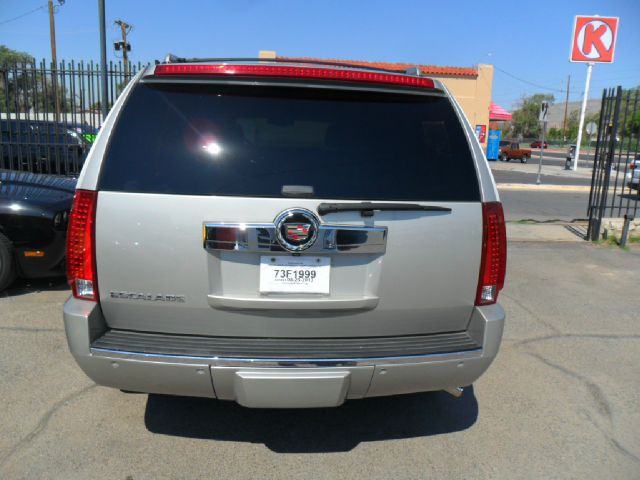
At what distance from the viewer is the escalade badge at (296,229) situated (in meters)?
2.31

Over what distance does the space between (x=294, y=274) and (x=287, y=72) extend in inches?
37.6

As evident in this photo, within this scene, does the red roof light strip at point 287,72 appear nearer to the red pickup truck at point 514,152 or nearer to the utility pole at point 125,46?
the utility pole at point 125,46

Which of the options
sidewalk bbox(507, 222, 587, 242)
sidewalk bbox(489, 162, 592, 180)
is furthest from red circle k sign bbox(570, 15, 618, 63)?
sidewalk bbox(507, 222, 587, 242)

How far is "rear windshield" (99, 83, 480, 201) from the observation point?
2395 mm

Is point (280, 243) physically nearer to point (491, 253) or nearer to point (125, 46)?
point (491, 253)

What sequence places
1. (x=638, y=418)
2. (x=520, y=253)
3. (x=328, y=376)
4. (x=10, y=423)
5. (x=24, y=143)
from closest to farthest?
(x=328, y=376)
(x=10, y=423)
(x=638, y=418)
(x=520, y=253)
(x=24, y=143)

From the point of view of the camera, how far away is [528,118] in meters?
112

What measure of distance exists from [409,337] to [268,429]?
105 centimetres

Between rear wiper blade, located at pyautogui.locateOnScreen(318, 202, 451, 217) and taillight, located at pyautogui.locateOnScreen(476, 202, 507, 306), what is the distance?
10.9 inches

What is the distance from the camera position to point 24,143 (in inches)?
406

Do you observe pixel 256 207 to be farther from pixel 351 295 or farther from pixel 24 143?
pixel 24 143

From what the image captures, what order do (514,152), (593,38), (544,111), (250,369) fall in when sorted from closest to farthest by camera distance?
(250,369), (544,111), (593,38), (514,152)

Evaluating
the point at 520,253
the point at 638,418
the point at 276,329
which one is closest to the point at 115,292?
the point at 276,329

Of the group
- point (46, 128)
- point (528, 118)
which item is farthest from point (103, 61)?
point (528, 118)
